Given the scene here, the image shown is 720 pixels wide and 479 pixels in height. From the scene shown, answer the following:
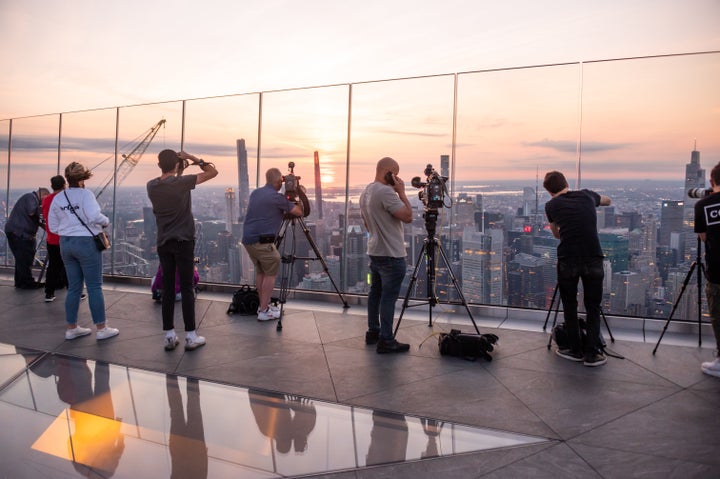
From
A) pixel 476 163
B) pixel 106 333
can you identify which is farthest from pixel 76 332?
pixel 476 163

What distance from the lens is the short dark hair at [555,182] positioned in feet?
13.3

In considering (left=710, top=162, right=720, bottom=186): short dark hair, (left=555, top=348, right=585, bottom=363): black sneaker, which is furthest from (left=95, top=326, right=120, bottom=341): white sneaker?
(left=710, top=162, right=720, bottom=186): short dark hair

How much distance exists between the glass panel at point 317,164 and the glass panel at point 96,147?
301 centimetres

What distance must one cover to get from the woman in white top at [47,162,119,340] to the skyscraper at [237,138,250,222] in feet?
7.59

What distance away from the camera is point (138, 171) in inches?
289

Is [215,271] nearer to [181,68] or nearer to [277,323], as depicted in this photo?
[277,323]

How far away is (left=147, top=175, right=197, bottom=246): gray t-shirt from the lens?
161 inches

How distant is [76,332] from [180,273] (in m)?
1.36

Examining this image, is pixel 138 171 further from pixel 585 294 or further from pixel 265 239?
pixel 585 294

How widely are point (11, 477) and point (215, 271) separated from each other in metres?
4.77

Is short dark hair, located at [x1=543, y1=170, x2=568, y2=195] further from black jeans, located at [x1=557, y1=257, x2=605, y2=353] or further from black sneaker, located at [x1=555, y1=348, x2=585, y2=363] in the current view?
black sneaker, located at [x1=555, y1=348, x2=585, y2=363]

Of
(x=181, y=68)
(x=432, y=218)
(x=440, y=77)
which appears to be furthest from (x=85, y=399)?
(x=181, y=68)

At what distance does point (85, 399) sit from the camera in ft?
10.5

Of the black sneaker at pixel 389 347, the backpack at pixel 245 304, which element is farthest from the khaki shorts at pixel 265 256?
the black sneaker at pixel 389 347
